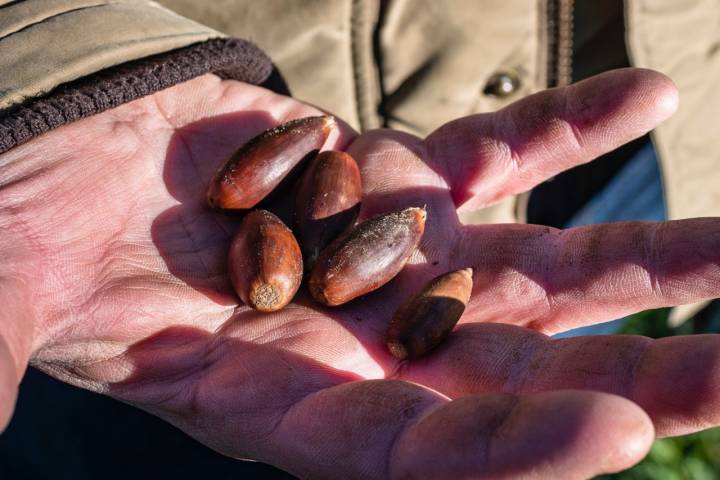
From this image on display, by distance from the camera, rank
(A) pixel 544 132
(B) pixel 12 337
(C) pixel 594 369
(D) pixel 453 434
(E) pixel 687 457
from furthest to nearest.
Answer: (E) pixel 687 457 → (A) pixel 544 132 → (C) pixel 594 369 → (B) pixel 12 337 → (D) pixel 453 434

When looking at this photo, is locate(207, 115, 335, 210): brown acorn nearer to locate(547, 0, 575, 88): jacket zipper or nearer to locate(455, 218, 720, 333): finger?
locate(455, 218, 720, 333): finger

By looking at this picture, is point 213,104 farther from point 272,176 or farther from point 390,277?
point 390,277

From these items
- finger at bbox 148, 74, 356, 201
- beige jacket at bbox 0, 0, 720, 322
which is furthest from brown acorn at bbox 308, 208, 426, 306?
beige jacket at bbox 0, 0, 720, 322

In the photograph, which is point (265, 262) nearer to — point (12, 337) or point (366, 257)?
point (366, 257)

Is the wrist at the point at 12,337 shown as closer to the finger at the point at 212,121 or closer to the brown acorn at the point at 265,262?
the brown acorn at the point at 265,262

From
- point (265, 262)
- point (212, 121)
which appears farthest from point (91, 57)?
point (265, 262)
